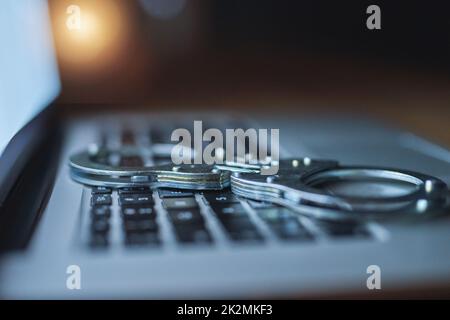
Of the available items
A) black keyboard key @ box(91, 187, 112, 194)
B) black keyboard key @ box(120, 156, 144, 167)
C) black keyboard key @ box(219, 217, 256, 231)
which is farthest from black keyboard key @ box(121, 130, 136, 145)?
black keyboard key @ box(219, 217, 256, 231)

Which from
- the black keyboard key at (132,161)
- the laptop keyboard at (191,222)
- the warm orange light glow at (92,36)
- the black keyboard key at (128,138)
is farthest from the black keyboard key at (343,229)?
the warm orange light glow at (92,36)

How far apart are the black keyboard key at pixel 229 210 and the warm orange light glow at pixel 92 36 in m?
0.60

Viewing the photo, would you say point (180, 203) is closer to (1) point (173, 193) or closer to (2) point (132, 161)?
(1) point (173, 193)

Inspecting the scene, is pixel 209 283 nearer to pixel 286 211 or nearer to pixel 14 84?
pixel 286 211

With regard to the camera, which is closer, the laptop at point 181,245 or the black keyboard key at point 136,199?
the laptop at point 181,245

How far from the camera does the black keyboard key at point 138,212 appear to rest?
0.45 m

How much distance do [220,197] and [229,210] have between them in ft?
0.11

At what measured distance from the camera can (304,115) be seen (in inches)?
37.0

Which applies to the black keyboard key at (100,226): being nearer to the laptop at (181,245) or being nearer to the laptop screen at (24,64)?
the laptop at (181,245)

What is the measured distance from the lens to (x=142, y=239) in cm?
40

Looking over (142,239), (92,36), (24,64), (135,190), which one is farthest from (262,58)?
(142,239)

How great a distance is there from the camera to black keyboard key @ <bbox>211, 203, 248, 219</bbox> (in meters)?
0.45

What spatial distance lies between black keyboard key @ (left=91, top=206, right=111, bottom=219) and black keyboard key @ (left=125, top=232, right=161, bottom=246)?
0.15ft

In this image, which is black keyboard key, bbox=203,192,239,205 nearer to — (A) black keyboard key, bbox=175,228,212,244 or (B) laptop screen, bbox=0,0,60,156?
(A) black keyboard key, bbox=175,228,212,244
